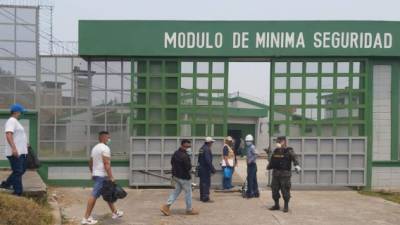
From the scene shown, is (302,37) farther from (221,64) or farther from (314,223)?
(314,223)

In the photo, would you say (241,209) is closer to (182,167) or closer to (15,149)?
(182,167)

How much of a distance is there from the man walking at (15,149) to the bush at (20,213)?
411mm

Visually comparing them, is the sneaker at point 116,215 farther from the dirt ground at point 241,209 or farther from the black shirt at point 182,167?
the black shirt at point 182,167

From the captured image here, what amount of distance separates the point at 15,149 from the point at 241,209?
5.14m

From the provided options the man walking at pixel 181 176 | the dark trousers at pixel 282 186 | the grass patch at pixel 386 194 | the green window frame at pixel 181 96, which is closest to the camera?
the man walking at pixel 181 176

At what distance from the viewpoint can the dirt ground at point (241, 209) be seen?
995cm

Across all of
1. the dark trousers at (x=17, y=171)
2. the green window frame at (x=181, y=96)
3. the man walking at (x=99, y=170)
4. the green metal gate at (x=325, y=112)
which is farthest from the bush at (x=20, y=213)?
the green metal gate at (x=325, y=112)

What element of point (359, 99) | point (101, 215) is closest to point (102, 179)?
point (101, 215)

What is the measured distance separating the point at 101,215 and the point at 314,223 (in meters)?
4.41

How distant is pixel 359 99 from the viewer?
14711 millimetres

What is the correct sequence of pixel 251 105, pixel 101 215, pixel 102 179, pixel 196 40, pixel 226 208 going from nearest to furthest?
pixel 102 179 → pixel 101 215 → pixel 226 208 → pixel 196 40 → pixel 251 105

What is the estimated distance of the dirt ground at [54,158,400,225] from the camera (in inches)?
392

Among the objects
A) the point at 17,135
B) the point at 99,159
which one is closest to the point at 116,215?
the point at 99,159

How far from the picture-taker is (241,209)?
36.8 ft
